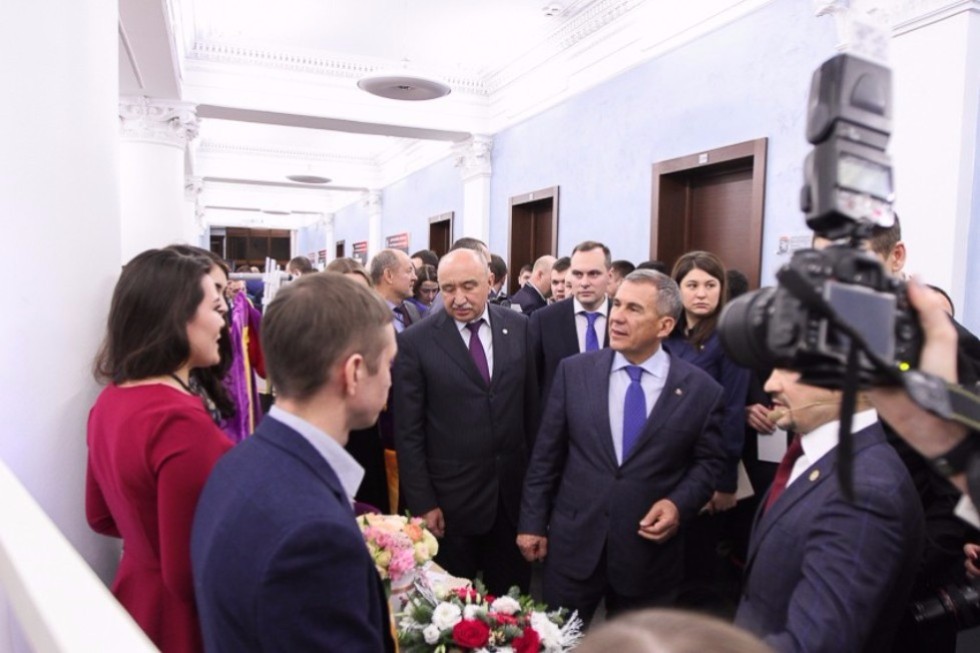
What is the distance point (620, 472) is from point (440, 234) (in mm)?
8462

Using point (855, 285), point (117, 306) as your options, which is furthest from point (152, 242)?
point (855, 285)

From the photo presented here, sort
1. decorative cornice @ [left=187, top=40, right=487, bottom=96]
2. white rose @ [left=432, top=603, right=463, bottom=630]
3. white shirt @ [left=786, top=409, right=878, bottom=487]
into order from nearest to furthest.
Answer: white shirt @ [left=786, top=409, right=878, bottom=487]
white rose @ [left=432, top=603, right=463, bottom=630]
decorative cornice @ [left=187, top=40, right=487, bottom=96]

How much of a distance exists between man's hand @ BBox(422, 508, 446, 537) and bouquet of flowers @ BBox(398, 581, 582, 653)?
0.91 metres

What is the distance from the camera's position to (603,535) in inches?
86.4

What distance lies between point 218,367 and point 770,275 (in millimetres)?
3287

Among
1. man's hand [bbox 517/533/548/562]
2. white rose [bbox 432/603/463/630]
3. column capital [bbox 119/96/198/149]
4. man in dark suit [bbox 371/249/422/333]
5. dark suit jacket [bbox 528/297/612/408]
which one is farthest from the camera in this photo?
column capital [bbox 119/96/198/149]

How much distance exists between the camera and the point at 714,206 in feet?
16.3

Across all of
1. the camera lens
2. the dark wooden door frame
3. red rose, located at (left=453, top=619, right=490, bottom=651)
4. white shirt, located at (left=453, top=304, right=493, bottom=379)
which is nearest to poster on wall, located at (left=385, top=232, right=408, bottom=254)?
the dark wooden door frame

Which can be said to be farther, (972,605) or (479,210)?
(479,210)

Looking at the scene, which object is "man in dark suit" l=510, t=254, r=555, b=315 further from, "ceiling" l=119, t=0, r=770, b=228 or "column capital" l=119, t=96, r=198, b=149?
"column capital" l=119, t=96, r=198, b=149

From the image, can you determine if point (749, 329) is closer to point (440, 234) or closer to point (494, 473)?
point (494, 473)

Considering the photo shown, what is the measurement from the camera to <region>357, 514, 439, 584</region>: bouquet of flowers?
1611 mm

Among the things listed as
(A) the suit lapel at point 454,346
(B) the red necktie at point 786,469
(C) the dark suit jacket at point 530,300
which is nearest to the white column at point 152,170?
(C) the dark suit jacket at point 530,300

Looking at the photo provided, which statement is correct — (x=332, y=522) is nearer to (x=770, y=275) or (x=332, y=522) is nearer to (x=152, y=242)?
(x=770, y=275)
